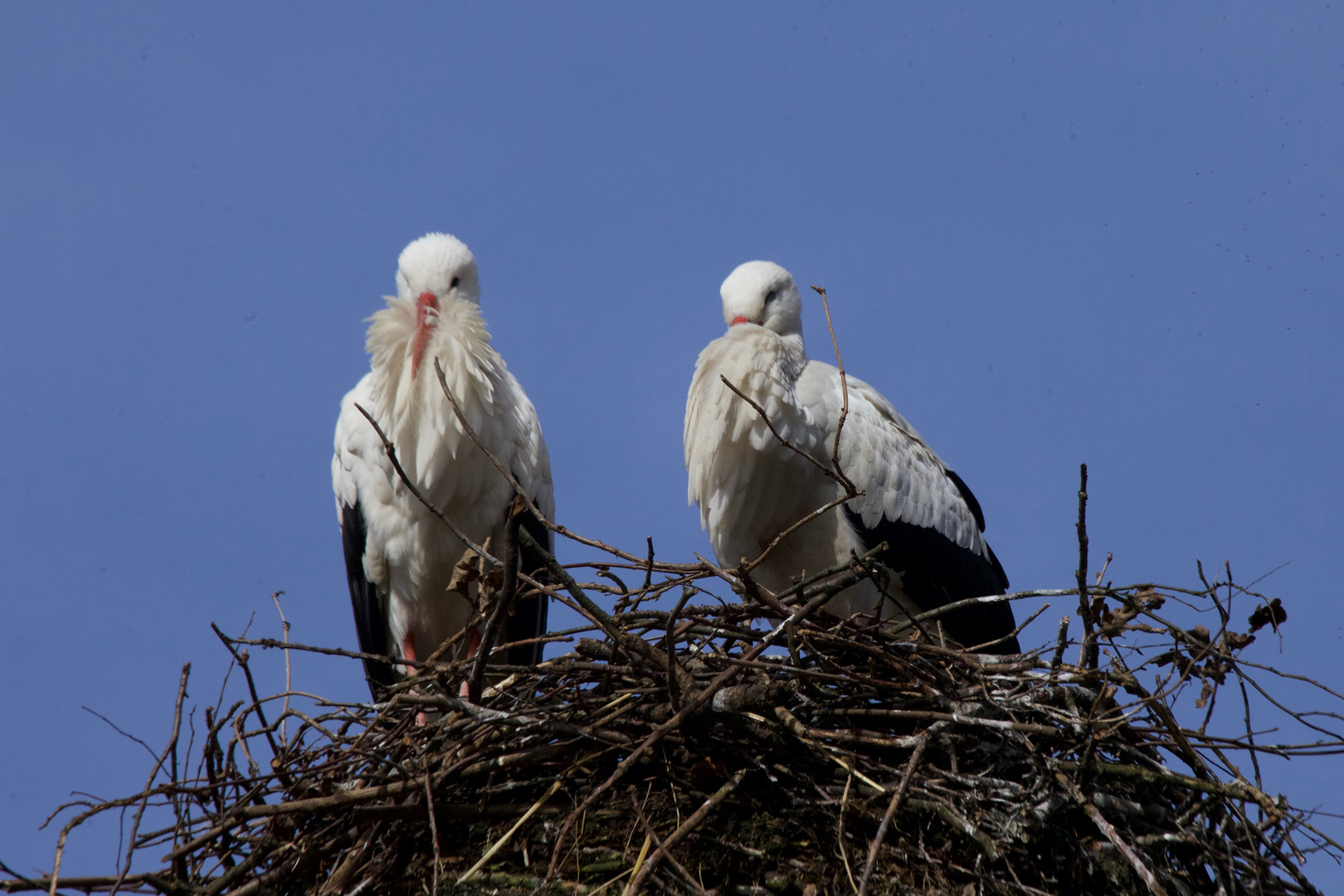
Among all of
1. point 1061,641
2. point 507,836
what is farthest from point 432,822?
point 1061,641

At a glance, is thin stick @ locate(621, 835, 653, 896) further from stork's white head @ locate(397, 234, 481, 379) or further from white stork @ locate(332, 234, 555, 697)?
stork's white head @ locate(397, 234, 481, 379)

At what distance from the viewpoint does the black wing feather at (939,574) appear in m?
3.89

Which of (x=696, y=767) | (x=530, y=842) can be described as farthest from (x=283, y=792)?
(x=696, y=767)

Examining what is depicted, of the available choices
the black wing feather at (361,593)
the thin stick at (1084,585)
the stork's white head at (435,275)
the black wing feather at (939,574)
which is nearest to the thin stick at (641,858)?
the thin stick at (1084,585)

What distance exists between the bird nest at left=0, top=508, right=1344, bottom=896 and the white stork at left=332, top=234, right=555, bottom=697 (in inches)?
44.5

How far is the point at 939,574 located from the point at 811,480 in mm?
525

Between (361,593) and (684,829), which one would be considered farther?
(361,593)

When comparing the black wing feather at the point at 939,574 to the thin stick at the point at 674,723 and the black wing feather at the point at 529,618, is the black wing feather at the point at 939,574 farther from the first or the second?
the thin stick at the point at 674,723

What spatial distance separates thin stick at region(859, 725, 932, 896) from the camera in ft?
6.88

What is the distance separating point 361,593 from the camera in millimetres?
4043

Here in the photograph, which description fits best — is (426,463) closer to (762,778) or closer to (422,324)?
(422,324)

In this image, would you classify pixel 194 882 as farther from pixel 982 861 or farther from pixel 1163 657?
pixel 1163 657

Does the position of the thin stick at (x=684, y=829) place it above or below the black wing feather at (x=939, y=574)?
below

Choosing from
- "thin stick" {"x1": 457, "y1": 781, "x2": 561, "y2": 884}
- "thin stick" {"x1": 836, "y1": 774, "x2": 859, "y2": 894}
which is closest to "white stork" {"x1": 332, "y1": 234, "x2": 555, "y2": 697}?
"thin stick" {"x1": 457, "y1": 781, "x2": 561, "y2": 884}
